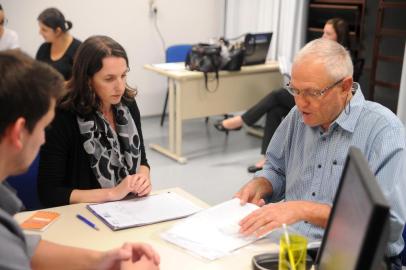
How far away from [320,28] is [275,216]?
4.00 metres

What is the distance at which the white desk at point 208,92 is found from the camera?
4.35 meters

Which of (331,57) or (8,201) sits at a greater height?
(331,57)

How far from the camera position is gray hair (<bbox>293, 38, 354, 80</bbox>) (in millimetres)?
1628

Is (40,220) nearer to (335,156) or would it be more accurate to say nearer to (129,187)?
(129,187)

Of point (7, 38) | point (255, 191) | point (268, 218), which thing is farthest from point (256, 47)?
point (268, 218)

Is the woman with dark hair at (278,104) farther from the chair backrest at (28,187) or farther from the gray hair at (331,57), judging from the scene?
the gray hair at (331,57)

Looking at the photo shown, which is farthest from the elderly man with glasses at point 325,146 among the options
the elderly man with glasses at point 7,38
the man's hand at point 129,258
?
the elderly man with glasses at point 7,38

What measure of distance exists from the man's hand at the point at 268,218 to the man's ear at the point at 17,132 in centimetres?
78

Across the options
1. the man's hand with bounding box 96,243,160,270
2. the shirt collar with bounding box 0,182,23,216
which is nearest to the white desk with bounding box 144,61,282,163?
the man's hand with bounding box 96,243,160,270

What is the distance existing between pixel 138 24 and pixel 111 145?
12.4 ft

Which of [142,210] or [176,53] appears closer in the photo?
[142,210]

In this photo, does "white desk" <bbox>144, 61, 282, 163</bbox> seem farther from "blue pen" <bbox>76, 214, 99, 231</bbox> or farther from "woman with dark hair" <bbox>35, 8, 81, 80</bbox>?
"blue pen" <bbox>76, 214, 99, 231</bbox>

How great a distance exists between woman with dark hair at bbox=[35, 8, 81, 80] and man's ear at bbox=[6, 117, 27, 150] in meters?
3.30

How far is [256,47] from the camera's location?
4.70 m
